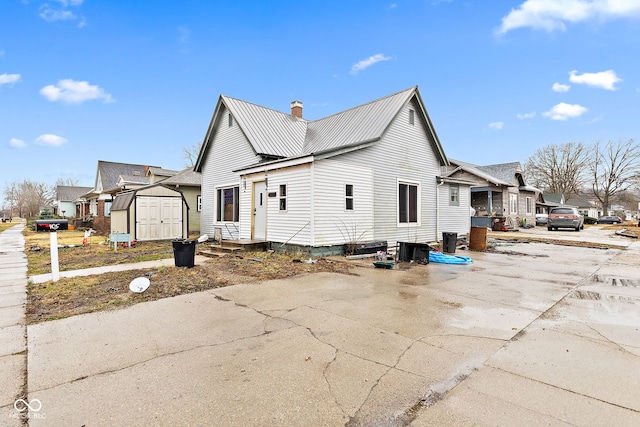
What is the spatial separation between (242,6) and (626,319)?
55.2 ft

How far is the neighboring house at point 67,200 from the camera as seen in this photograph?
53.6 metres

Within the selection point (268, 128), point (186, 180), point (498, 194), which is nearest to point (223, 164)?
point (268, 128)

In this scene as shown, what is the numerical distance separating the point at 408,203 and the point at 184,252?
357 inches

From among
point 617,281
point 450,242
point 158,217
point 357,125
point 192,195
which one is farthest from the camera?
point 192,195

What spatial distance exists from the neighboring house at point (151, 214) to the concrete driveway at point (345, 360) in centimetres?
1088

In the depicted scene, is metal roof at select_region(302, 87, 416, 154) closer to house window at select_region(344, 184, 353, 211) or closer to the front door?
house window at select_region(344, 184, 353, 211)

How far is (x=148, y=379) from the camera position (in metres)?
2.96

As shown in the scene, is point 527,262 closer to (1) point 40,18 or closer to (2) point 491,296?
(2) point 491,296

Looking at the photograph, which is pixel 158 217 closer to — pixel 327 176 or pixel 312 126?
pixel 312 126

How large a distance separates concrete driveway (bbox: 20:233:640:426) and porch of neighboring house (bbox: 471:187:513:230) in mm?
21079

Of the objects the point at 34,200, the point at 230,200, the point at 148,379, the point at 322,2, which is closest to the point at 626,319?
the point at 148,379

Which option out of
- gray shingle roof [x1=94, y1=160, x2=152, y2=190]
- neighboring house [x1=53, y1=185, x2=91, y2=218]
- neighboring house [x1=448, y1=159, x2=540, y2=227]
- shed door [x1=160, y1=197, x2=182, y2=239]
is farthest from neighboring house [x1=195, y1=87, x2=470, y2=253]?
neighboring house [x1=53, y1=185, x2=91, y2=218]

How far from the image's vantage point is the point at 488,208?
26.6 meters

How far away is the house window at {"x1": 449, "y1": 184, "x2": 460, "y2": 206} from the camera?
15.8 m
